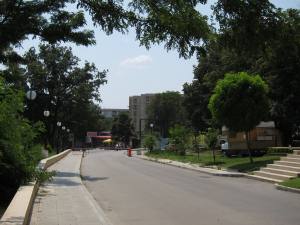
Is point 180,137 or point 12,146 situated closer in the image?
point 12,146

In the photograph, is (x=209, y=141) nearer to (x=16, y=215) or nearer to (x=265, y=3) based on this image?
(x=16, y=215)

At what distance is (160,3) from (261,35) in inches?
57.8

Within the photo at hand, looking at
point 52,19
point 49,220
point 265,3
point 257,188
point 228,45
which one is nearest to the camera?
point 265,3

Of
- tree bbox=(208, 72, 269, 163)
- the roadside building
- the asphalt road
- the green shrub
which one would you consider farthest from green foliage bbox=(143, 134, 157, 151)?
the asphalt road

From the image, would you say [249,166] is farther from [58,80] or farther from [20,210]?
[58,80]

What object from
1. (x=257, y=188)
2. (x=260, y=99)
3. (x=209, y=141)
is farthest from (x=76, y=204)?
(x=209, y=141)

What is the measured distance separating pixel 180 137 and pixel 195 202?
37078 mm

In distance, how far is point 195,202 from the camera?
17.3 m

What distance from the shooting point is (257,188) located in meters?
22.3

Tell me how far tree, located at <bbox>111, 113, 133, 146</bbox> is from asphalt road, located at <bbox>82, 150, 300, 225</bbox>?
401 feet

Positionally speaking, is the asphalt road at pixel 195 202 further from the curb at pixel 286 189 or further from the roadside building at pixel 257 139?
the roadside building at pixel 257 139

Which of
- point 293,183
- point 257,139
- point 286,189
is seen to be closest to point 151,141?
point 257,139

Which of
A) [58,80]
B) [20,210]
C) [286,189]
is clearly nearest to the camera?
[20,210]

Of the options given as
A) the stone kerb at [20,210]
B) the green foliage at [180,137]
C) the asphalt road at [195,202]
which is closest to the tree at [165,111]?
the green foliage at [180,137]
